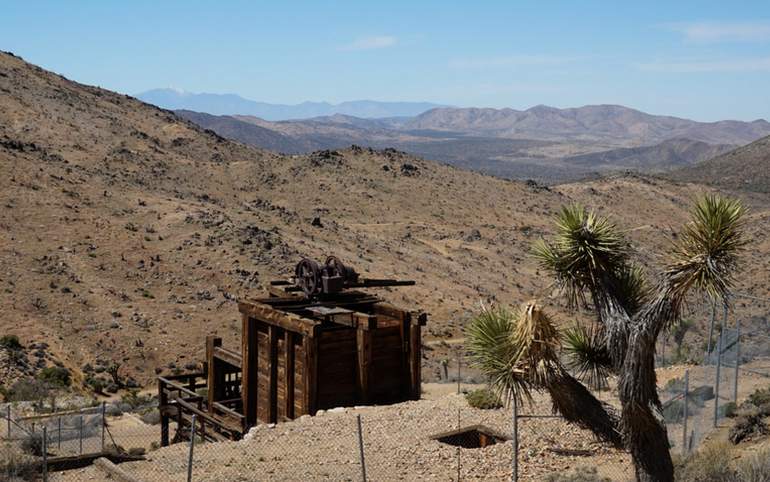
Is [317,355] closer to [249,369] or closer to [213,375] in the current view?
[249,369]

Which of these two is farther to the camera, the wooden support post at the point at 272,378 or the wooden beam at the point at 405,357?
the wooden beam at the point at 405,357

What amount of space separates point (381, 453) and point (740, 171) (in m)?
117

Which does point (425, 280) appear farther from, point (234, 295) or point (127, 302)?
point (127, 302)

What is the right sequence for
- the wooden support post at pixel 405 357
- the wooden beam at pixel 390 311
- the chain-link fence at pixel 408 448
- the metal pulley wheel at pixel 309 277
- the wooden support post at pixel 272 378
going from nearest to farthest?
the chain-link fence at pixel 408 448, the wooden support post at pixel 272 378, the wooden support post at pixel 405 357, the wooden beam at pixel 390 311, the metal pulley wheel at pixel 309 277

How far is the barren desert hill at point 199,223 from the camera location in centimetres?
3353

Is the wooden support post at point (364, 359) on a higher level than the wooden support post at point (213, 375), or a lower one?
higher

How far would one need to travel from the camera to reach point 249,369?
18.0 m

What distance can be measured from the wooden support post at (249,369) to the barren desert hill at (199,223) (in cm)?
1042

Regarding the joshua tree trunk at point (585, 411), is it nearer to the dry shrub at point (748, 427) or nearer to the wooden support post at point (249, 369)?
the dry shrub at point (748, 427)

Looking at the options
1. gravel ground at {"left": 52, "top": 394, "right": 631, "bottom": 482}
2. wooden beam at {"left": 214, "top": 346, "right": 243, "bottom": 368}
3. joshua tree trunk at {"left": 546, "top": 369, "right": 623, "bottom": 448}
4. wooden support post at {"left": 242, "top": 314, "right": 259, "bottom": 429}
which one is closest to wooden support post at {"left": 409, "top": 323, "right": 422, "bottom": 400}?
gravel ground at {"left": 52, "top": 394, "right": 631, "bottom": 482}

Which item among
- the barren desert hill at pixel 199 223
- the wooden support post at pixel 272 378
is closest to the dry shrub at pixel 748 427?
the barren desert hill at pixel 199 223

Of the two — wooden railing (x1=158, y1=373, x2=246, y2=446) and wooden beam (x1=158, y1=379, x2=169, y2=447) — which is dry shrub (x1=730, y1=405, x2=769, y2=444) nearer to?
wooden railing (x1=158, y1=373, x2=246, y2=446)

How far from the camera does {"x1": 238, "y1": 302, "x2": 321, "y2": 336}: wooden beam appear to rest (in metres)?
16.0

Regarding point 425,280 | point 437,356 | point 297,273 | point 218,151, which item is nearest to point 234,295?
point 437,356
